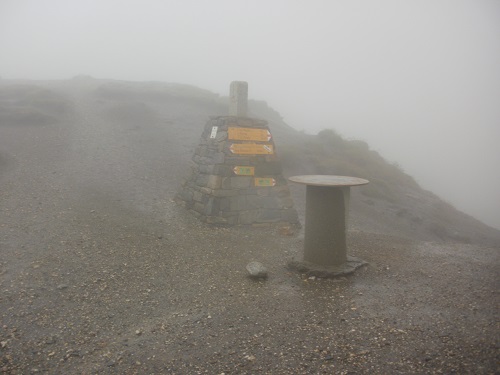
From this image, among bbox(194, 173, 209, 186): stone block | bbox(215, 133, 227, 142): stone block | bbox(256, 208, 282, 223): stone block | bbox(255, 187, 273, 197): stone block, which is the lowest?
bbox(256, 208, 282, 223): stone block

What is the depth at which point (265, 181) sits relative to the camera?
30.1ft

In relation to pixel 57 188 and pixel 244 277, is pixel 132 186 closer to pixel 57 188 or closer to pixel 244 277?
pixel 57 188

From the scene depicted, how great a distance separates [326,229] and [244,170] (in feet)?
10.8

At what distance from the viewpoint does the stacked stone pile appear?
8.80m

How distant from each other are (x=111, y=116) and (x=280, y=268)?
667 inches

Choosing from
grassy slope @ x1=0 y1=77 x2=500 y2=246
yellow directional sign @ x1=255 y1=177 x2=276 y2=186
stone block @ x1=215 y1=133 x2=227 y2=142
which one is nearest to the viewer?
stone block @ x1=215 y1=133 x2=227 y2=142

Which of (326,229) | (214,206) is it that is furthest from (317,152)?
(326,229)

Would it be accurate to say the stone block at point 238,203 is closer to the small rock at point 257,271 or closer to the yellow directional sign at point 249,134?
the yellow directional sign at point 249,134

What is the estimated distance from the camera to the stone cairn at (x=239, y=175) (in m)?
8.80

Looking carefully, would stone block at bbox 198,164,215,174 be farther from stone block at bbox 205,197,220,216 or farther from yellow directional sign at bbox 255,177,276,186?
yellow directional sign at bbox 255,177,276,186

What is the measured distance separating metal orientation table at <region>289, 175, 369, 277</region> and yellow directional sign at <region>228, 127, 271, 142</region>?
3008mm

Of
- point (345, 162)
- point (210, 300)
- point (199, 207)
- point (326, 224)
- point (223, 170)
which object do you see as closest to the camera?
point (210, 300)

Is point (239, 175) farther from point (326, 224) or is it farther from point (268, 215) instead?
point (326, 224)

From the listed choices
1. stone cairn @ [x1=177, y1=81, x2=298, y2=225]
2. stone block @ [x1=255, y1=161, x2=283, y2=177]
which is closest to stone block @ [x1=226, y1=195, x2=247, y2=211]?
stone cairn @ [x1=177, y1=81, x2=298, y2=225]
